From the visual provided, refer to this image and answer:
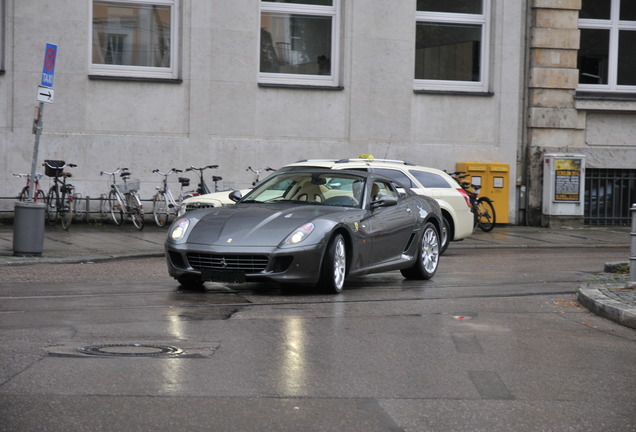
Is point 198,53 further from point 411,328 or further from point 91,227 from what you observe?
point 411,328

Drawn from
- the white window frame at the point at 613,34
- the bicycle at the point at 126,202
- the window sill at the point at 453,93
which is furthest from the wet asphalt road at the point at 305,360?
the white window frame at the point at 613,34

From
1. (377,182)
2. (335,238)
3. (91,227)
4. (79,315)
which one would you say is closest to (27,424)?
(79,315)

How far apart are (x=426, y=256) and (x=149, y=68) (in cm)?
1161

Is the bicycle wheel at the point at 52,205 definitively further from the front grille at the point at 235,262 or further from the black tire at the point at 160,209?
the front grille at the point at 235,262

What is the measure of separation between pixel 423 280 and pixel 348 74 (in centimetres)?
1162

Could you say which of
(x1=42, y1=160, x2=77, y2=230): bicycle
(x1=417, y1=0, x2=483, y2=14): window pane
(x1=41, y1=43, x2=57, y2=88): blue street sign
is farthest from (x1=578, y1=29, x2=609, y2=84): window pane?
(x1=41, y1=43, x2=57, y2=88): blue street sign

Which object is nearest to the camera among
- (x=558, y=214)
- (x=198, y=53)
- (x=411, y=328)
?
(x=411, y=328)

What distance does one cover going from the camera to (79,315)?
9461 millimetres

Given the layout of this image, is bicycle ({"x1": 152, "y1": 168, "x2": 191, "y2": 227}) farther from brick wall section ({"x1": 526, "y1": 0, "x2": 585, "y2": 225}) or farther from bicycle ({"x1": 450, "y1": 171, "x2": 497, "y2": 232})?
brick wall section ({"x1": 526, "y1": 0, "x2": 585, "y2": 225})

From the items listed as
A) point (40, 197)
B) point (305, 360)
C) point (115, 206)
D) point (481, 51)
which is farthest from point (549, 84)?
point (305, 360)

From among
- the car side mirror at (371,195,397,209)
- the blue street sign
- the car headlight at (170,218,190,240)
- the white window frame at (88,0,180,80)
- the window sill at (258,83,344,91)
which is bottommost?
the car headlight at (170,218,190,240)

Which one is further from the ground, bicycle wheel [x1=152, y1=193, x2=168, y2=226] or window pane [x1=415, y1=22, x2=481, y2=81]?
window pane [x1=415, y1=22, x2=481, y2=81]

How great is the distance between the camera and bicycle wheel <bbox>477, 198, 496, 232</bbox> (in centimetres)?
2370

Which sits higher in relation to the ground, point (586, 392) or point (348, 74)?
point (348, 74)
